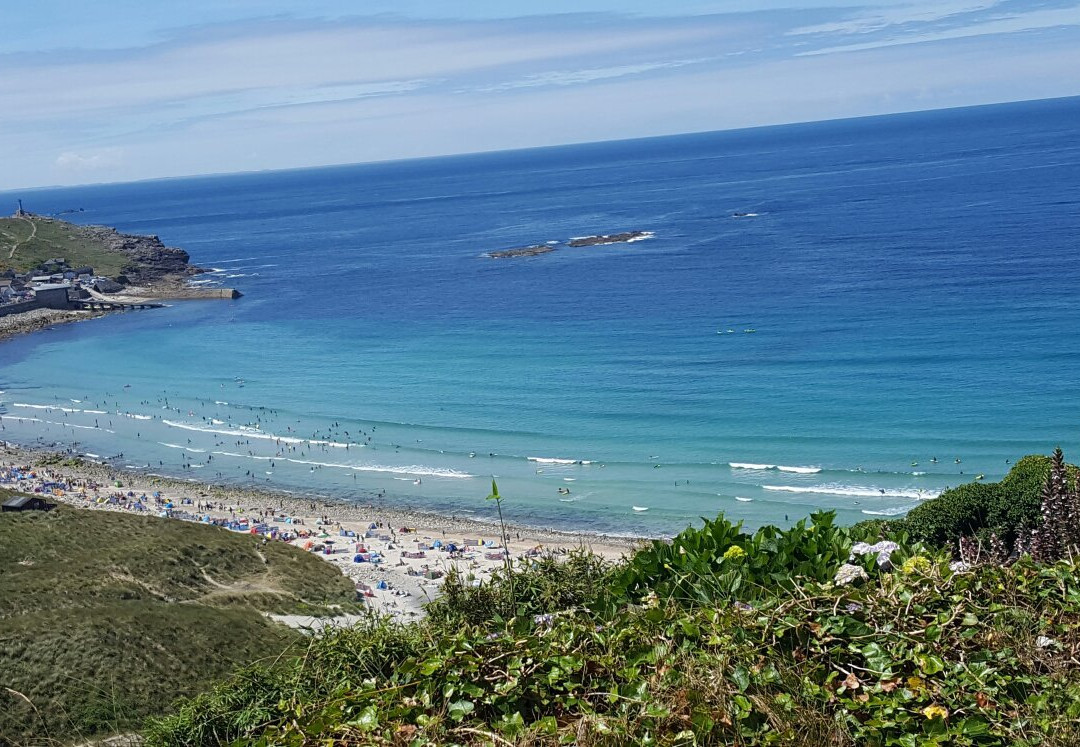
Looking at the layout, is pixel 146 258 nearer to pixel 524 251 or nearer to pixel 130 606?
pixel 524 251

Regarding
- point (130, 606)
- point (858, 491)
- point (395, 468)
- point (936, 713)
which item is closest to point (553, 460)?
point (395, 468)

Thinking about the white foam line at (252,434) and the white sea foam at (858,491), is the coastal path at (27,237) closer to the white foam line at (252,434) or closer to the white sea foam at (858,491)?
the white foam line at (252,434)

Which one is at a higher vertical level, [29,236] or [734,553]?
[29,236]

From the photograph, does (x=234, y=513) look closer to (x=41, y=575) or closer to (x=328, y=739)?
(x=41, y=575)

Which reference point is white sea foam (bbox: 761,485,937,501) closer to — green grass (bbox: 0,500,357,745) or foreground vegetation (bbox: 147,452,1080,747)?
green grass (bbox: 0,500,357,745)

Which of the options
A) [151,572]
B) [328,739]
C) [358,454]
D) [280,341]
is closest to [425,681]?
[328,739]

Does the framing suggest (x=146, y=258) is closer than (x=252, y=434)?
No
